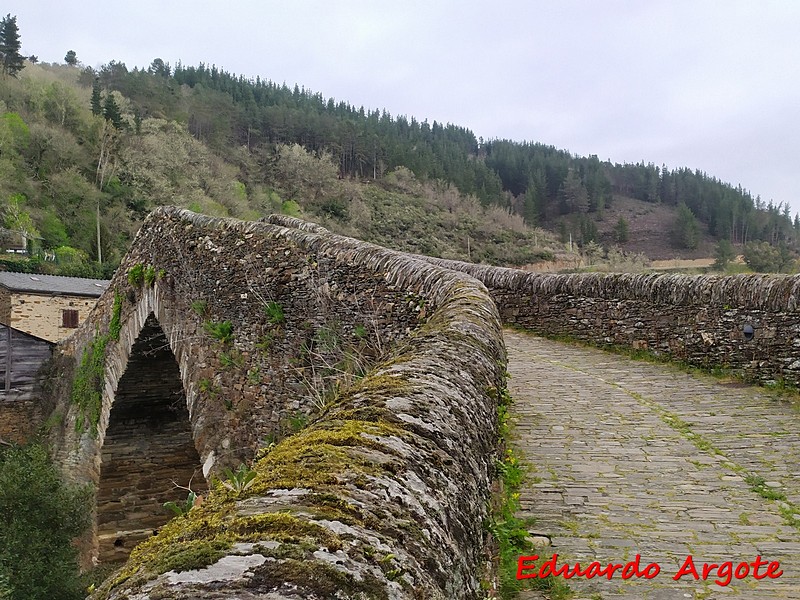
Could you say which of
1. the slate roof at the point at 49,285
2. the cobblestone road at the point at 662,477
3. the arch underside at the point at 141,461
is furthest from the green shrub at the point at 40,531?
the slate roof at the point at 49,285

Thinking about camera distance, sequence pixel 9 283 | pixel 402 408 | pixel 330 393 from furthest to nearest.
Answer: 1. pixel 9 283
2. pixel 330 393
3. pixel 402 408

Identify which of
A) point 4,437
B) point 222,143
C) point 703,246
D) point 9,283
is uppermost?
point 222,143

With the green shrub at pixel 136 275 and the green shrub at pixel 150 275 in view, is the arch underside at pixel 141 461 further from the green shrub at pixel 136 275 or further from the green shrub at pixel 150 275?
the green shrub at pixel 150 275

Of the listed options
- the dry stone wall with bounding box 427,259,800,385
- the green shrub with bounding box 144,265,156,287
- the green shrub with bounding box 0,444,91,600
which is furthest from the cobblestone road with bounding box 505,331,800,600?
the green shrub with bounding box 0,444,91,600

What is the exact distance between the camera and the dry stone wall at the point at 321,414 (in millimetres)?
1145

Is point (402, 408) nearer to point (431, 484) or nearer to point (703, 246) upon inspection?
point (431, 484)

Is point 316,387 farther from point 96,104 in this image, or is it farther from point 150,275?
point 96,104

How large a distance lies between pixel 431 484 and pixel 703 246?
78.1m

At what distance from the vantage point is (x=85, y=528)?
13.9 meters

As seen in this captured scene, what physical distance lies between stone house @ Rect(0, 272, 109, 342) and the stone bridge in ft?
24.0

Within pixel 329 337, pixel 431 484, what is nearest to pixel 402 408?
pixel 431 484

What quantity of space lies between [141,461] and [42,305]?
1688 centimetres

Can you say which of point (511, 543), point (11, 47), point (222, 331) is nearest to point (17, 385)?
point (222, 331)

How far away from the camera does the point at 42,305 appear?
2706cm
